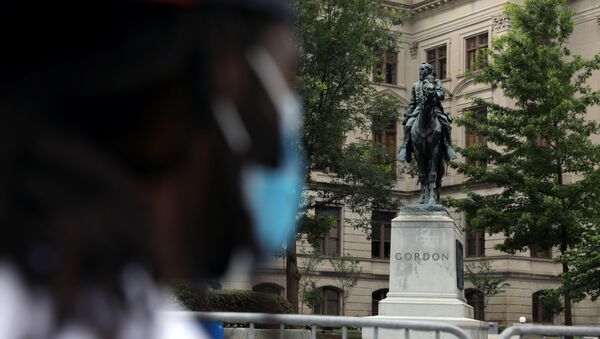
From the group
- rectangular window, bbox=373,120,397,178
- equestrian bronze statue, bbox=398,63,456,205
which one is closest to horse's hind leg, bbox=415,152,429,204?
equestrian bronze statue, bbox=398,63,456,205

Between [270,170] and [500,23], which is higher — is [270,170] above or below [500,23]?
below

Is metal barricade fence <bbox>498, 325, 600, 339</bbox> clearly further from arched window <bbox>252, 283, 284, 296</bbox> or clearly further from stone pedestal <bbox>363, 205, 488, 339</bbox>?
stone pedestal <bbox>363, 205, 488, 339</bbox>

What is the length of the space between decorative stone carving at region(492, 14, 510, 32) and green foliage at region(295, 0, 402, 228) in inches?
639

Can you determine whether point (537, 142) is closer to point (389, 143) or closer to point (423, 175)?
point (389, 143)

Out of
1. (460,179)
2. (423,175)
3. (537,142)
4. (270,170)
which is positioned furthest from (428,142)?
(460,179)

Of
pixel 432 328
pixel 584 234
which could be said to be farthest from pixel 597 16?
pixel 432 328

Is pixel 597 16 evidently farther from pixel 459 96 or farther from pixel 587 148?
pixel 587 148

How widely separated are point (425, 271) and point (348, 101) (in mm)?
15830

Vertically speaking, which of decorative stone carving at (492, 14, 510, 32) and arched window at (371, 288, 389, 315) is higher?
decorative stone carving at (492, 14, 510, 32)

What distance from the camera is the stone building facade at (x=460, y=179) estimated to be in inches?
1932

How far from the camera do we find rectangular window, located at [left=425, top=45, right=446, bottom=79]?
177 ft

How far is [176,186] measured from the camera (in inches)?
28.7

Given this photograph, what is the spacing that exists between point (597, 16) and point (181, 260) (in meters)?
51.1

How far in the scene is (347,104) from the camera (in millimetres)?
34625
